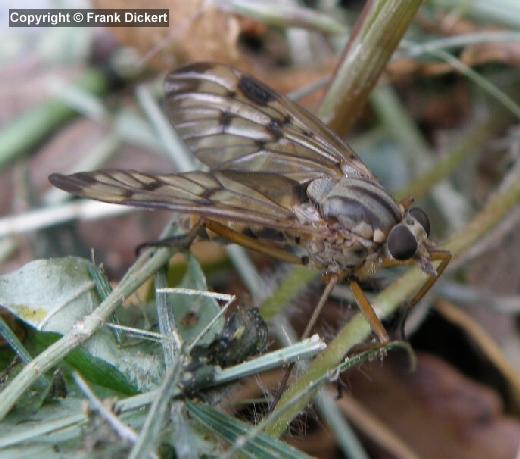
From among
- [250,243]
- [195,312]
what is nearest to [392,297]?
[250,243]

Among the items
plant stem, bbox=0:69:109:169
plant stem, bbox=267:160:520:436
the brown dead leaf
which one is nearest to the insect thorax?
plant stem, bbox=267:160:520:436

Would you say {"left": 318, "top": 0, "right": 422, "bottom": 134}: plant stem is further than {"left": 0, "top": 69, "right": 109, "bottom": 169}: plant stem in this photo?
No

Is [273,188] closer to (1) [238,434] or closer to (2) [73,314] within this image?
(2) [73,314]

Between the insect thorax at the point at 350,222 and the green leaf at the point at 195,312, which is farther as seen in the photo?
the insect thorax at the point at 350,222

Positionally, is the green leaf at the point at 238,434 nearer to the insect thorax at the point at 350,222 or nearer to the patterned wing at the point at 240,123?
the insect thorax at the point at 350,222

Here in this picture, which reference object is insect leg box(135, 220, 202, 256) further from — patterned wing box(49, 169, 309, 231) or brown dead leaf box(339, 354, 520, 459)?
brown dead leaf box(339, 354, 520, 459)

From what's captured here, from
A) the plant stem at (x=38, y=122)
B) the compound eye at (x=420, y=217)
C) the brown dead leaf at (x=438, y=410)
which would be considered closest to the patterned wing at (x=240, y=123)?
the compound eye at (x=420, y=217)
